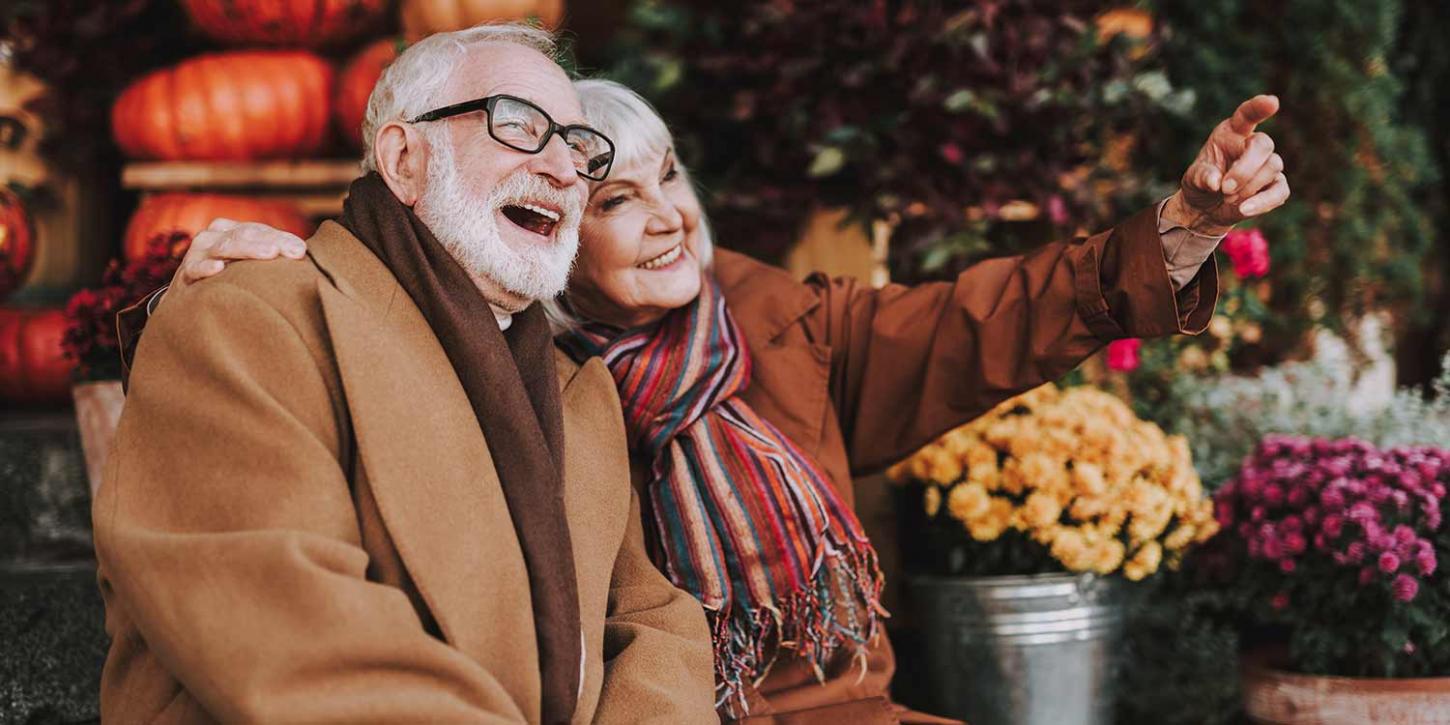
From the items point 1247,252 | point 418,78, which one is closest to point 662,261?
point 418,78

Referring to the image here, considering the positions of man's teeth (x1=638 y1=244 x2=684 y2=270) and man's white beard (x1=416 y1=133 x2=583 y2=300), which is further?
man's teeth (x1=638 y1=244 x2=684 y2=270)

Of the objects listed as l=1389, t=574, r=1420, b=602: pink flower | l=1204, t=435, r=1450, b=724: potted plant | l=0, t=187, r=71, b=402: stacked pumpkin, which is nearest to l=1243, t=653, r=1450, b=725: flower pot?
l=1204, t=435, r=1450, b=724: potted plant

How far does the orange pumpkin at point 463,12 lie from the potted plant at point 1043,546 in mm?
1856

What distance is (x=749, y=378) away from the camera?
2646 mm

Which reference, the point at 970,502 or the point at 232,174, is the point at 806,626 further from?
the point at 232,174

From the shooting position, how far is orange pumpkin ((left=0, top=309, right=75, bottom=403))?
354 centimetres

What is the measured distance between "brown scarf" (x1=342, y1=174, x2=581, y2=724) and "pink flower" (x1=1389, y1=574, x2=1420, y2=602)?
1.75 meters

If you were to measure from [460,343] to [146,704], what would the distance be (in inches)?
25.5

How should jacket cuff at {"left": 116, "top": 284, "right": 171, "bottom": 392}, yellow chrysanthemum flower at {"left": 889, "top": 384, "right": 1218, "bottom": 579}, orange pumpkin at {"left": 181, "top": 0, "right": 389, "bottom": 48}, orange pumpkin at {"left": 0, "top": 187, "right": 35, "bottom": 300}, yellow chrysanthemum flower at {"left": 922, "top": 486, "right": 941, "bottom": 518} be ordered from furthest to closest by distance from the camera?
1. orange pumpkin at {"left": 181, "top": 0, "right": 389, "bottom": 48}
2. orange pumpkin at {"left": 0, "top": 187, "right": 35, "bottom": 300}
3. yellow chrysanthemum flower at {"left": 922, "top": 486, "right": 941, "bottom": 518}
4. yellow chrysanthemum flower at {"left": 889, "top": 384, "right": 1218, "bottom": 579}
5. jacket cuff at {"left": 116, "top": 284, "right": 171, "bottom": 392}

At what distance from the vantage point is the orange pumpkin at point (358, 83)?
3.82 m

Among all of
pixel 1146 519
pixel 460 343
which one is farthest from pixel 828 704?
pixel 460 343

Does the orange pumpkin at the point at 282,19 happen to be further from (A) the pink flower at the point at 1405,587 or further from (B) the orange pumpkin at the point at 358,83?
(A) the pink flower at the point at 1405,587

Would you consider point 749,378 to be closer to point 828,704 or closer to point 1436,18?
point 828,704

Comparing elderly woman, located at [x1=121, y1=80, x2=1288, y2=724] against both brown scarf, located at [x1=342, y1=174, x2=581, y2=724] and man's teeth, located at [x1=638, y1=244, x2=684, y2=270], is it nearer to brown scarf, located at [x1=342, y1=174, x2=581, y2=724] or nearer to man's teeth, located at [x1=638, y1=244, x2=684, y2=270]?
man's teeth, located at [x1=638, y1=244, x2=684, y2=270]
